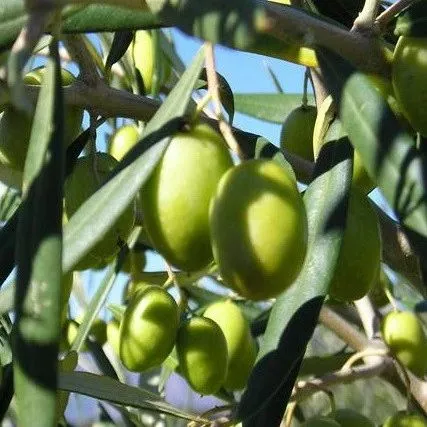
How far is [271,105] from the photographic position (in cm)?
142

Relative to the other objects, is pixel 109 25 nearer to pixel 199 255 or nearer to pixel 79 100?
pixel 79 100

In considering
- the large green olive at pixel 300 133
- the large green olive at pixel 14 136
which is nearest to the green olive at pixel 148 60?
the large green olive at pixel 300 133

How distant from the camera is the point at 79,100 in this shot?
88 centimetres

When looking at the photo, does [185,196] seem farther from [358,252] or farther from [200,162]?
[358,252]

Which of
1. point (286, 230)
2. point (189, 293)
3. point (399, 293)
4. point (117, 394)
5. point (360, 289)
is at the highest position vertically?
point (286, 230)

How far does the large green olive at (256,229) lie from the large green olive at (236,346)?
0.52 meters

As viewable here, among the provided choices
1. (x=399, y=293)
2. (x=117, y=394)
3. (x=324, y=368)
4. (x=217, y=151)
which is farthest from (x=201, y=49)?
(x=399, y=293)

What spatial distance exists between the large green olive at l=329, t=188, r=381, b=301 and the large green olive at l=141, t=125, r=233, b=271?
139mm

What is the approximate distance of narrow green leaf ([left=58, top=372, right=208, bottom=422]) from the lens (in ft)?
2.97

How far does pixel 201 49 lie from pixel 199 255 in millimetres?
169

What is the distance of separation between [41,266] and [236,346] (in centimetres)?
52

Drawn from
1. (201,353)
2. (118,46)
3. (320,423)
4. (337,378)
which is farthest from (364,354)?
(118,46)

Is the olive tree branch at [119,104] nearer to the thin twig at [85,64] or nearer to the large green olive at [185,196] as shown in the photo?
the thin twig at [85,64]

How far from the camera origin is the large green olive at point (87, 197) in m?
0.81
